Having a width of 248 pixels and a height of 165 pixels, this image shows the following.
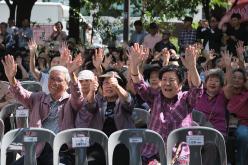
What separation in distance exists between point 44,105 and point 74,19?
1217 centimetres

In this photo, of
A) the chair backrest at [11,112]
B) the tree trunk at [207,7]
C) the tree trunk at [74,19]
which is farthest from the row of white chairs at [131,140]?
the tree trunk at [207,7]

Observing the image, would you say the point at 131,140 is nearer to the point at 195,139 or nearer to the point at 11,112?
the point at 195,139

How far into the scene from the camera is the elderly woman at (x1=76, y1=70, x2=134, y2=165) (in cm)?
546

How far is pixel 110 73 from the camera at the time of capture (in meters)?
5.76

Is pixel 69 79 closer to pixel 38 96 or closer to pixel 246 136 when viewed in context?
pixel 38 96

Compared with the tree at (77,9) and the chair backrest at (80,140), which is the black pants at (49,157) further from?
the tree at (77,9)

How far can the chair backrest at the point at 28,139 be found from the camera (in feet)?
17.2

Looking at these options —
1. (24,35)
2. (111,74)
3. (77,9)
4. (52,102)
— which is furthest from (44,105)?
(77,9)

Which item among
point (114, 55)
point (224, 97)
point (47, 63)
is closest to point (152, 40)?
point (114, 55)

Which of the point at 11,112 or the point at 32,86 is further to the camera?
the point at 32,86

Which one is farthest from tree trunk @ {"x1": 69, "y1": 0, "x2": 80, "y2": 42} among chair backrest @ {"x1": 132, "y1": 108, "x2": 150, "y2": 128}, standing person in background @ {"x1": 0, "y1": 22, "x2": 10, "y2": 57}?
Result: chair backrest @ {"x1": 132, "y1": 108, "x2": 150, "y2": 128}

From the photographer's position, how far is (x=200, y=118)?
6270 mm

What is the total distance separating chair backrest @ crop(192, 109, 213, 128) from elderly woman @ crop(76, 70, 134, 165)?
951 mm

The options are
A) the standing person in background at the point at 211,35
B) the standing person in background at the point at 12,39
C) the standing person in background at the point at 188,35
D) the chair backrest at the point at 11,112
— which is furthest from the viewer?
the standing person in background at the point at 12,39
